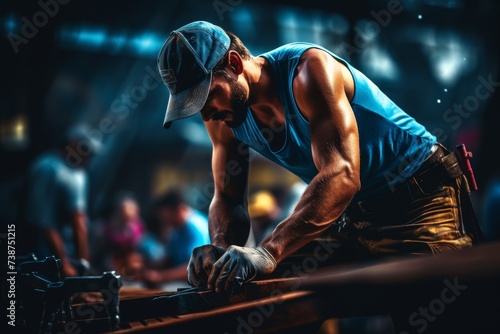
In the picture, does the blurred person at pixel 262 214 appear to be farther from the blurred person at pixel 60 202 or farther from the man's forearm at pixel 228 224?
the man's forearm at pixel 228 224

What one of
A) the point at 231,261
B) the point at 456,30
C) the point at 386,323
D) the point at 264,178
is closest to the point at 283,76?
the point at 231,261

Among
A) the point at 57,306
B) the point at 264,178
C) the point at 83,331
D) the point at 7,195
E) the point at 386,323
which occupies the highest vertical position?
the point at 57,306

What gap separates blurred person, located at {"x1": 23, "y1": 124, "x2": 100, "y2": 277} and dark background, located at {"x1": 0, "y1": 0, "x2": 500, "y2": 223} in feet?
5.75

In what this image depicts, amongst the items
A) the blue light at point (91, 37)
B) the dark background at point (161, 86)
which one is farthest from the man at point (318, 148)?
the blue light at point (91, 37)

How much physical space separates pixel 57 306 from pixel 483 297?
137 cm

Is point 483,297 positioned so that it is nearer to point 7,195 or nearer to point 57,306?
point 57,306

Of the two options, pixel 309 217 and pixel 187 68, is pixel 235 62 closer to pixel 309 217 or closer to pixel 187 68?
pixel 187 68

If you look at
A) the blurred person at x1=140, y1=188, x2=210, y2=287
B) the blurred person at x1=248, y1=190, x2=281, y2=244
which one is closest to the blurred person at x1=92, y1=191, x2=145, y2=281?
the blurred person at x1=140, y1=188, x2=210, y2=287

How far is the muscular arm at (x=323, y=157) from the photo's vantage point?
199 cm

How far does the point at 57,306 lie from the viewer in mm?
1696

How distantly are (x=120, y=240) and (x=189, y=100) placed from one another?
4.47m

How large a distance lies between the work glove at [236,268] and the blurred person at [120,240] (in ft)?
13.7

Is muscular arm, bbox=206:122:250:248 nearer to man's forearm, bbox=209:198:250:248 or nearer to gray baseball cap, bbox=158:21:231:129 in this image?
man's forearm, bbox=209:198:250:248

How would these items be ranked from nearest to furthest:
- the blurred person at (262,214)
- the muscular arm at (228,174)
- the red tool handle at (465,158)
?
the red tool handle at (465,158) → the muscular arm at (228,174) → the blurred person at (262,214)
